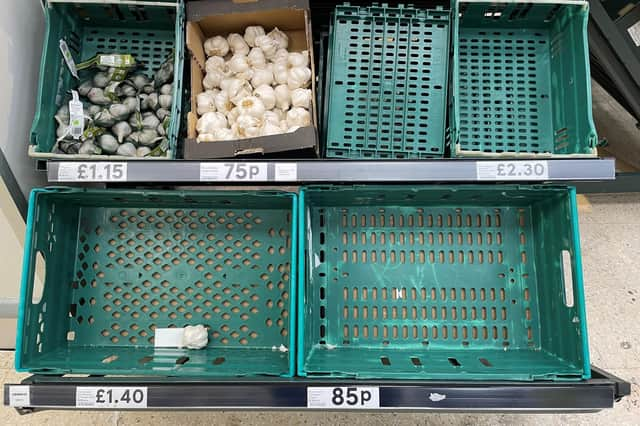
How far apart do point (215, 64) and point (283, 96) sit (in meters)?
0.30

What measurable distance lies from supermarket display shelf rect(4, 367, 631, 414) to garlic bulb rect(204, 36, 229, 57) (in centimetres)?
115

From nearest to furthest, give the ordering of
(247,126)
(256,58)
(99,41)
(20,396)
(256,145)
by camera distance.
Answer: (20,396) → (256,145) → (247,126) → (256,58) → (99,41)

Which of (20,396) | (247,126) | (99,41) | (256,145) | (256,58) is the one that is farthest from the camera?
(99,41)

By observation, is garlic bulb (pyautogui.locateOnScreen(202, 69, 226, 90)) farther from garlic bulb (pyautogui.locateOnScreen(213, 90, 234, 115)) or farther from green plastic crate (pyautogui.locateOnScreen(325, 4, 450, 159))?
green plastic crate (pyautogui.locateOnScreen(325, 4, 450, 159))

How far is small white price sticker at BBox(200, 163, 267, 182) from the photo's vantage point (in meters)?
1.20

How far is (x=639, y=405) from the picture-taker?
5.93ft

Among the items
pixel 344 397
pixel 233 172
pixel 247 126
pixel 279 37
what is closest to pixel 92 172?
pixel 233 172

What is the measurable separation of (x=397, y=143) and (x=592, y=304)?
1.24m

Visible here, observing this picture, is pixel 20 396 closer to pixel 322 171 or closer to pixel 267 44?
pixel 322 171

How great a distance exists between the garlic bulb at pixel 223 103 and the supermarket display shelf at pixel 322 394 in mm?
929

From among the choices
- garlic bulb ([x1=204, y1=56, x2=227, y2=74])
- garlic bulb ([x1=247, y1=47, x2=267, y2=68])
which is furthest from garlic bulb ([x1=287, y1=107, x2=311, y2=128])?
garlic bulb ([x1=204, y1=56, x2=227, y2=74])

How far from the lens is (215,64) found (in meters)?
1.59

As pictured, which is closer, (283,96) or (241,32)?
(283,96)

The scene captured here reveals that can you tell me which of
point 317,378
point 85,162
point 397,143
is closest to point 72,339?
point 85,162
